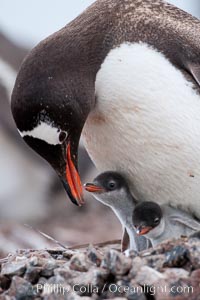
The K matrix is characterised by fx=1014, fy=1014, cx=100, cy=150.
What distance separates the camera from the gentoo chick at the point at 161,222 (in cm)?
606

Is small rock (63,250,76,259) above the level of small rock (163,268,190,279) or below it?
below

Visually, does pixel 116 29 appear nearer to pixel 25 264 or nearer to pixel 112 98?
pixel 112 98

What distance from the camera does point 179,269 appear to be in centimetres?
Result: 502

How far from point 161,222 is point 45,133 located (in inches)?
36.0

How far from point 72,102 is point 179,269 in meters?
1.41

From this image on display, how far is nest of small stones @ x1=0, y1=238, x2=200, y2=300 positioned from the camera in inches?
191

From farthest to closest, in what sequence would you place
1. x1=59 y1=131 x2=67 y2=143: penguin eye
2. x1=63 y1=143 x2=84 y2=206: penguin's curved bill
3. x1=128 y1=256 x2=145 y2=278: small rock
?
x1=63 y1=143 x2=84 y2=206: penguin's curved bill, x1=59 y1=131 x2=67 y2=143: penguin eye, x1=128 y1=256 x2=145 y2=278: small rock

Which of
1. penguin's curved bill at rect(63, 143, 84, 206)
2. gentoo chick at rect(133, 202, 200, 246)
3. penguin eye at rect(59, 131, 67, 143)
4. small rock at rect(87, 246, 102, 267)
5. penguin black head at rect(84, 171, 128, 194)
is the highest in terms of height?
penguin eye at rect(59, 131, 67, 143)

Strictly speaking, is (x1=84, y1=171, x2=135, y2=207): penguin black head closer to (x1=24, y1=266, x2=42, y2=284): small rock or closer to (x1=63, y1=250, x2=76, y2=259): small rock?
(x1=63, y1=250, x2=76, y2=259): small rock

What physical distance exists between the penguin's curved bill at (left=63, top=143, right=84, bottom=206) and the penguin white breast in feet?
1.00

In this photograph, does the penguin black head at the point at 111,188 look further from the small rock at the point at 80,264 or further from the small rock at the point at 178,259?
the small rock at the point at 178,259

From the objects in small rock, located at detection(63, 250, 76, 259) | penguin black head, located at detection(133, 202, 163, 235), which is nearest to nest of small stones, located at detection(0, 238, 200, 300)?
small rock, located at detection(63, 250, 76, 259)

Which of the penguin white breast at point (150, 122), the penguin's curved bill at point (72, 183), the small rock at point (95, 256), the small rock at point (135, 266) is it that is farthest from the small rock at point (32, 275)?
the penguin white breast at point (150, 122)

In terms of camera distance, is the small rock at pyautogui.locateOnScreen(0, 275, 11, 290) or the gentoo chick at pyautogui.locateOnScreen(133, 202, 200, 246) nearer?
the small rock at pyautogui.locateOnScreen(0, 275, 11, 290)
